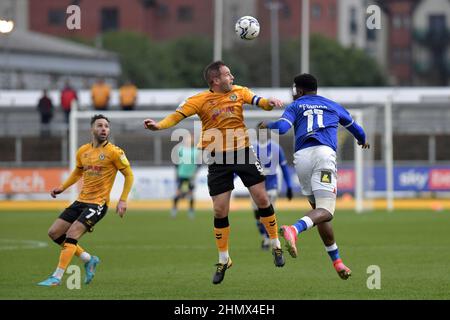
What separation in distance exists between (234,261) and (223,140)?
4.19 metres


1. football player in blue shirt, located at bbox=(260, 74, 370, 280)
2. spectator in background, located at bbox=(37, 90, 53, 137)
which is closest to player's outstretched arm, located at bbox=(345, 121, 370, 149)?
football player in blue shirt, located at bbox=(260, 74, 370, 280)

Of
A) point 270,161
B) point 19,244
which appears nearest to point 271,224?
point 270,161

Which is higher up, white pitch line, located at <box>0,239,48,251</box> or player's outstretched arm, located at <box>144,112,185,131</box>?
player's outstretched arm, located at <box>144,112,185,131</box>

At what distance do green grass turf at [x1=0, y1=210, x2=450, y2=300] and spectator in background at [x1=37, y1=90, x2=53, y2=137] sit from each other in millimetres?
11682

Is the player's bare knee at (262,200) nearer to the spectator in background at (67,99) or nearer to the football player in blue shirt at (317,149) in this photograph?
the football player in blue shirt at (317,149)

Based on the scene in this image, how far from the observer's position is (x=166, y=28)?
100000 mm

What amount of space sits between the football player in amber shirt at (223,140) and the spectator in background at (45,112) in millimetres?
27475

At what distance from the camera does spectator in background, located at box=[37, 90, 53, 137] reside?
136 ft

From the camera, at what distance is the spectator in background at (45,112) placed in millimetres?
41438

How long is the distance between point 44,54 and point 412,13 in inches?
1783

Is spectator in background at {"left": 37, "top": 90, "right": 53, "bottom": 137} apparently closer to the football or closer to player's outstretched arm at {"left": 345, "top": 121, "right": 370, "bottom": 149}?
the football

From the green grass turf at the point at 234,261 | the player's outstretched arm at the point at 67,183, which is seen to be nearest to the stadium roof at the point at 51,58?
the green grass turf at the point at 234,261

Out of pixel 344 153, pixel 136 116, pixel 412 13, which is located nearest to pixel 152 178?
pixel 136 116

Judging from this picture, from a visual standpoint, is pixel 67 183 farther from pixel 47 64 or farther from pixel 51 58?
pixel 51 58
